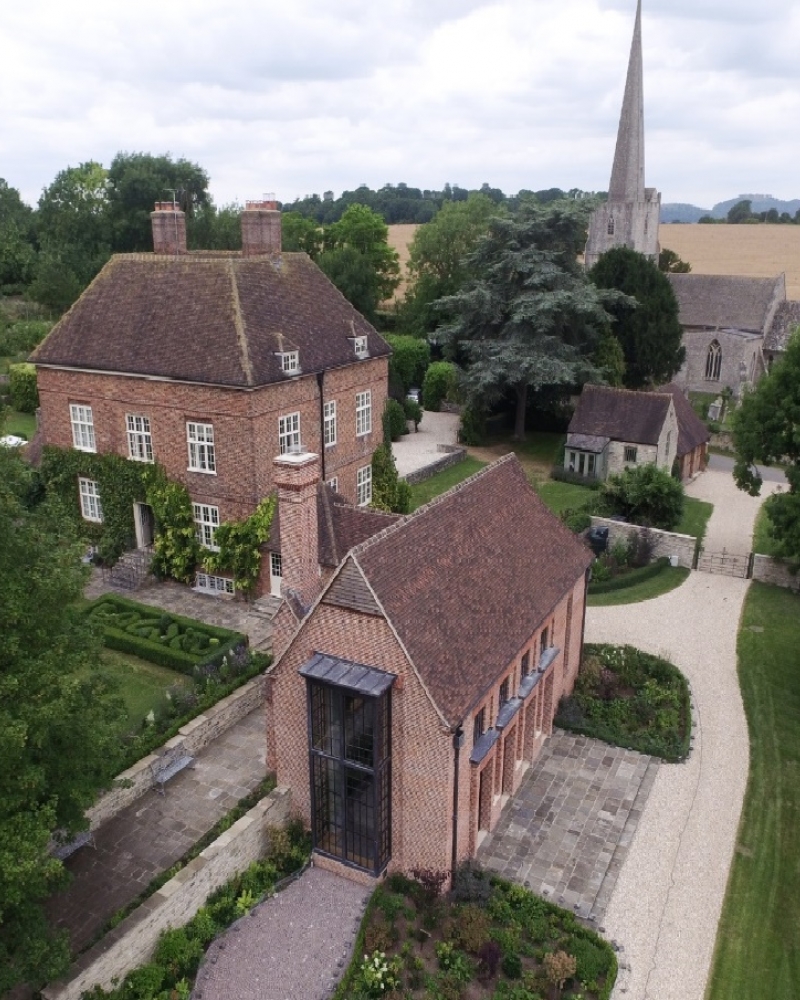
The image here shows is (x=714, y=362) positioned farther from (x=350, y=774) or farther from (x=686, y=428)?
(x=350, y=774)

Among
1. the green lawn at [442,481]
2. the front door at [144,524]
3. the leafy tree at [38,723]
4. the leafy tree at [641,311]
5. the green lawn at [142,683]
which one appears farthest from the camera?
the leafy tree at [641,311]

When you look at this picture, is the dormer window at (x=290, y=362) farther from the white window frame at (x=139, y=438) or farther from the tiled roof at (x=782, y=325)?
the tiled roof at (x=782, y=325)

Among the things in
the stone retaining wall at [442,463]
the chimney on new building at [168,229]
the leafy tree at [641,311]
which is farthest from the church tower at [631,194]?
the chimney on new building at [168,229]

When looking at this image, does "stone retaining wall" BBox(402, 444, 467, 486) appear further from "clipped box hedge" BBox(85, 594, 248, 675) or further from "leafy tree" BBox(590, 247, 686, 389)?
"clipped box hedge" BBox(85, 594, 248, 675)

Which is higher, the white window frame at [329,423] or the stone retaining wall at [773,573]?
the white window frame at [329,423]

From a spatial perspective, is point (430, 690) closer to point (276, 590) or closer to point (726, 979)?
point (726, 979)

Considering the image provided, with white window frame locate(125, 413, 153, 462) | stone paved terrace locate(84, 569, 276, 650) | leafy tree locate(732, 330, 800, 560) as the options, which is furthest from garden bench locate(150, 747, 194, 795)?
leafy tree locate(732, 330, 800, 560)

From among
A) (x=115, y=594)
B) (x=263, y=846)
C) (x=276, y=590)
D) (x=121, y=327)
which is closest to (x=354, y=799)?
(x=263, y=846)
